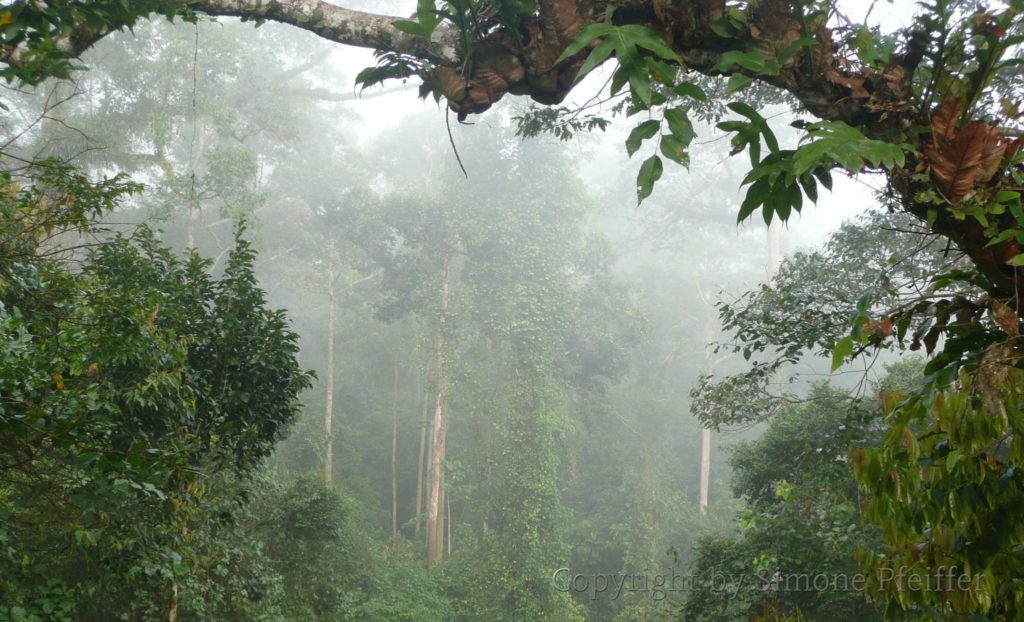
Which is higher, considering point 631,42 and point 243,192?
point 243,192

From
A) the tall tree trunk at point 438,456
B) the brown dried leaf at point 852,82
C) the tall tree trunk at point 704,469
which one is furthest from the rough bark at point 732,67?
the tall tree trunk at point 704,469

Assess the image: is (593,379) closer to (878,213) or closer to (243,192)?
(243,192)

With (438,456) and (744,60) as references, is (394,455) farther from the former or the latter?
(744,60)


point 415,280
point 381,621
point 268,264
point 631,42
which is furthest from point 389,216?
point 631,42

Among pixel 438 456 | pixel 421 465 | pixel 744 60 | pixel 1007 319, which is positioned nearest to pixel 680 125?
pixel 744 60

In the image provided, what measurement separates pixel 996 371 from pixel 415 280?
13.7 meters

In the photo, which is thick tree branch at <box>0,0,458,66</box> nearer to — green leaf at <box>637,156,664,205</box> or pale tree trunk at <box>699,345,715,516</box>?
green leaf at <box>637,156,664,205</box>

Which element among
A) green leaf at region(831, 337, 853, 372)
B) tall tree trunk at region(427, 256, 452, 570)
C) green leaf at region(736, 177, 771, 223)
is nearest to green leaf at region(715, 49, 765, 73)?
green leaf at region(736, 177, 771, 223)

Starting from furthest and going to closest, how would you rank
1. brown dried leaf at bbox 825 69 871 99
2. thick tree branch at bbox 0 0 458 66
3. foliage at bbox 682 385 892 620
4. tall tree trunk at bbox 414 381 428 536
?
tall tree trunk at bbox 414 381 428 536 < foliage at bbox 682 385 892 620 < thick tree branch at bbox 0 0 458 66 < brown dried leaf at bbox 825 69 871 99

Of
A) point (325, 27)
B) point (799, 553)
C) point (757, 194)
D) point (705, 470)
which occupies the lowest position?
point (799, 553)

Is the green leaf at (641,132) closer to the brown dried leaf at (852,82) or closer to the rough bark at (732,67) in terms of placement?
the rough bark at (732,67)

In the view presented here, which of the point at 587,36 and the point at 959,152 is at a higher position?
the point at 587,36

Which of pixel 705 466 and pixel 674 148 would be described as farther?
pixel 705 466

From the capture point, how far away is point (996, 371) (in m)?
1.32
